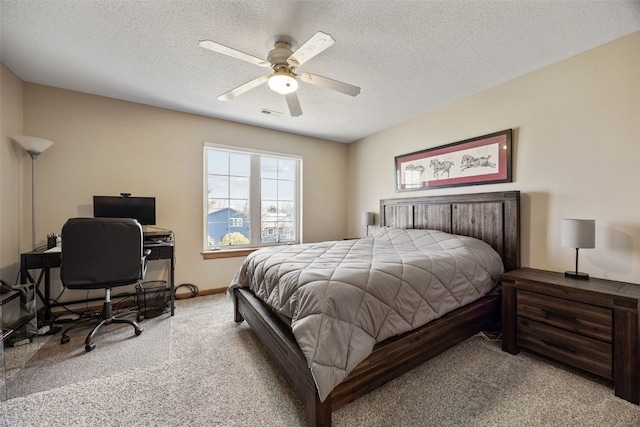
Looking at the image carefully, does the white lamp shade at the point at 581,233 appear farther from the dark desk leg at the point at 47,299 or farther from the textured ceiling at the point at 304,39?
the dark desk leg at the point at 47,299

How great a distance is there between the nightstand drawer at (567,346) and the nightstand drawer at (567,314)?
4 centimetres

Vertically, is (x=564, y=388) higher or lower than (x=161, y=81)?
lower

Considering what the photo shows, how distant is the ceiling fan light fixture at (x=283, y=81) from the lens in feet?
6.29

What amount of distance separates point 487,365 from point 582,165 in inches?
73.6

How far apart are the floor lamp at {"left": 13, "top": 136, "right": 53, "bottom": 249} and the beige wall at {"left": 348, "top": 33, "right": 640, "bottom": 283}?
4519mm

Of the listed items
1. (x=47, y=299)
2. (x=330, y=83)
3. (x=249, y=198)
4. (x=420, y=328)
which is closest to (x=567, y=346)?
(x=420, y=328)

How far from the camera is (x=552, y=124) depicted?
2365 millimetres

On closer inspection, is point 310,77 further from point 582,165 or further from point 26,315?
point 26,315

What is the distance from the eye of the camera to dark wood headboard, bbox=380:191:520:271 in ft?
8.33

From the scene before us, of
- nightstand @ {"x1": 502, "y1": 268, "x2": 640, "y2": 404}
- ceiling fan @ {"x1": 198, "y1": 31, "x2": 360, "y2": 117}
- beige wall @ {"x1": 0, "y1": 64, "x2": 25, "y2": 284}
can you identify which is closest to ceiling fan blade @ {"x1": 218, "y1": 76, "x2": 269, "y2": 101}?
ceiling fan @ {"x1": 198, "y1": 31, "x2": 360, "y2": 117}

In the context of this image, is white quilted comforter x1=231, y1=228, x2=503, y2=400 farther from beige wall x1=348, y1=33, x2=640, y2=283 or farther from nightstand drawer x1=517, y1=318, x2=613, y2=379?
beige wall x1=348, y1=33, x2=640, y2=283

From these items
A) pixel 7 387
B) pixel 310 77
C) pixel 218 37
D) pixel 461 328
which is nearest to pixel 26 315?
pixel 7 387

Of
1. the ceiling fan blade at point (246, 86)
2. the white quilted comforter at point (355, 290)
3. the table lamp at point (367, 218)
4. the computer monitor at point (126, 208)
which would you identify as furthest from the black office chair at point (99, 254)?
the table lamp at point (367, 218)

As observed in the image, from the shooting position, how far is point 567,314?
1796 millimetres
